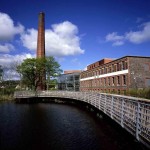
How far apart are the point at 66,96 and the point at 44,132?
72.3 ft

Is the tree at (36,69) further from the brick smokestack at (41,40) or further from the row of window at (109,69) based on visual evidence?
the row of window at (109,69)

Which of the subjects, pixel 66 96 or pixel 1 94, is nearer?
pixel 66 96

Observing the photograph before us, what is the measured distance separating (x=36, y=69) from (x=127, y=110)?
36673 millimetres

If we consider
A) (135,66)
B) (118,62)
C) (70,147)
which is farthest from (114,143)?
(118,62)

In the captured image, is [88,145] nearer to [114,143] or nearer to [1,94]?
[114,143]

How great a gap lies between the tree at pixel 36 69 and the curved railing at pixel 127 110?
1024 cm

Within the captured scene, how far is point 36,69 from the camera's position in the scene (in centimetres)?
4441

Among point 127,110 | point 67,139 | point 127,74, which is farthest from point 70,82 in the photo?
point 127,110

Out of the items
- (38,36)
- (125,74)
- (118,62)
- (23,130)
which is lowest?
(23,130)

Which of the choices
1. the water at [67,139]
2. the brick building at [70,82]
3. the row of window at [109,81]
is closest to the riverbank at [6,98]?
the row of window at [109,81]

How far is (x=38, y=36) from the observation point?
1935 inches

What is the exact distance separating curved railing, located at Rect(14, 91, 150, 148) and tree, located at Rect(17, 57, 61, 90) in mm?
10241

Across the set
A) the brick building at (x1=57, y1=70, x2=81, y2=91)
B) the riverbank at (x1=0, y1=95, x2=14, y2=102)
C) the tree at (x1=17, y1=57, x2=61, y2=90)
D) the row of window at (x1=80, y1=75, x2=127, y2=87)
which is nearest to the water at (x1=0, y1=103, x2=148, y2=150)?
the row of window at (x1=80, y1=75, x2=127, y2=87)

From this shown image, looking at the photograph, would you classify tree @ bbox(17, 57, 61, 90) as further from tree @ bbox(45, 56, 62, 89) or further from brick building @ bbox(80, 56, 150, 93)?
brick building @ bbox(80, 56, 150, 93)
